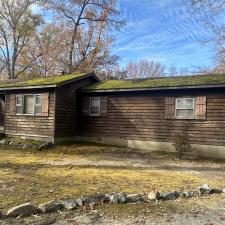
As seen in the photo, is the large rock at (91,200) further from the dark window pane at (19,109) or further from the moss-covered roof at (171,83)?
the dark window pane at (19,109)

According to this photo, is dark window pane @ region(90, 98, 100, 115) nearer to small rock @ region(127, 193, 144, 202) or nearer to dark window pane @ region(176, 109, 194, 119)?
dark window pane @ region(176, 109, 194, 119)

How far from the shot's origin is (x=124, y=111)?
61.3 ft

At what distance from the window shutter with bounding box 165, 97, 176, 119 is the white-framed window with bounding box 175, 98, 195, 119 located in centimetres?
20

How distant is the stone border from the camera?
6.45 meters

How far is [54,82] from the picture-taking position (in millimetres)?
18734

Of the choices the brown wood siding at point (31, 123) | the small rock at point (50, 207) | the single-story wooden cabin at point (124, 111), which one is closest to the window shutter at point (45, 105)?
the single-story wooden cabin at point (124, 111)

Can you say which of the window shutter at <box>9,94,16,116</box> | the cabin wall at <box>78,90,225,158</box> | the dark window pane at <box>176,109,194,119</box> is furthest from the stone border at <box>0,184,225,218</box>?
the window shutter at <box>9,94,16,116</box>

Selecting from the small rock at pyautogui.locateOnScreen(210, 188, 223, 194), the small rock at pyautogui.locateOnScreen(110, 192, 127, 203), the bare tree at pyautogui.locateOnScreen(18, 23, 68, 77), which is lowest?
the small rock at pyautogui.locateOnScreen(210, 188, 223, 194)

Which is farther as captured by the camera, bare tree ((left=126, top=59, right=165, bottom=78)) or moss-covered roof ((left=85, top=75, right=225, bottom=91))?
bare tree ((left=126, top=59, right=165, bottom=78))

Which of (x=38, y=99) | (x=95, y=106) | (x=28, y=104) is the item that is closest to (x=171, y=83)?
(x=95, y=106)

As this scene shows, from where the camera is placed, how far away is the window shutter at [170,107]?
16969 millimetres

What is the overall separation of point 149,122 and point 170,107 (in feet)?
4.67

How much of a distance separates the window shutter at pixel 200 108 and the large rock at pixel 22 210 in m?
11.1

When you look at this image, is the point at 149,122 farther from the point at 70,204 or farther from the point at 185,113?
the point at 70,204
